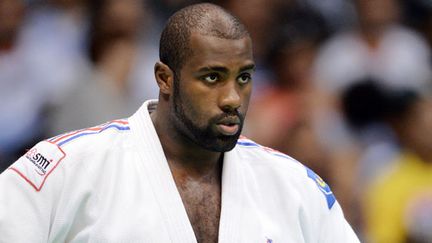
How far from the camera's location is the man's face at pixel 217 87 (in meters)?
5.05

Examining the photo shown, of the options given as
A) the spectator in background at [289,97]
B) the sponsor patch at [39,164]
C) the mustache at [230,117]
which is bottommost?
the spectator in background at [289,97]

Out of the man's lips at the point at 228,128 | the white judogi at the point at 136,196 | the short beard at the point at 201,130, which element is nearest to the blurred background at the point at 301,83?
the white judogi at the point at 136,196

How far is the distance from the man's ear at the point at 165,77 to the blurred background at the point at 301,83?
298cm

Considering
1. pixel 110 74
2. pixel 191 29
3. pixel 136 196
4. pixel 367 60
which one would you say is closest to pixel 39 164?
pixel 136 196

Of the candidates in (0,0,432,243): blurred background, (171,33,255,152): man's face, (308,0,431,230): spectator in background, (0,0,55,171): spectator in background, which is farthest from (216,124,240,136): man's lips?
(308,0,431,230): spectator in background

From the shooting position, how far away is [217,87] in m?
5.07

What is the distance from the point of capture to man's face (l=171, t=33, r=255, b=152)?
5055mm

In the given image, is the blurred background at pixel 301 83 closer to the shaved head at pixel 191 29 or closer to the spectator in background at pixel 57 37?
the spectator in background at pixel 57 37

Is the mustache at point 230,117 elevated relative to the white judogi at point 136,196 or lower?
elevated

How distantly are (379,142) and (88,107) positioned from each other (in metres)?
2.70

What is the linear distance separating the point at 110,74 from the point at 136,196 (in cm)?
368

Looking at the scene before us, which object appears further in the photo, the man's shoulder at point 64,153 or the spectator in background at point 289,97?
the spectator in background at point 289,97

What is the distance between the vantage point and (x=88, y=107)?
8430 mm

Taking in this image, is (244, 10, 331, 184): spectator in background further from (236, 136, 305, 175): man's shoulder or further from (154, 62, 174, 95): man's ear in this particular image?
(154, 62, 174, 95): man's ear
